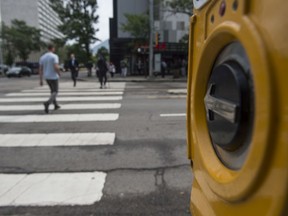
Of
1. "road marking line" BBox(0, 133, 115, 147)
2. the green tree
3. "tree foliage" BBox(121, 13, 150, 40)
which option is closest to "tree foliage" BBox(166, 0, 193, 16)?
"tree foliage" BBox(121, 13, 150, 40)

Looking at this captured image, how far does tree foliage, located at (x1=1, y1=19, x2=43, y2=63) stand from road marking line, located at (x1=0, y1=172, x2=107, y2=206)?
2880 inches

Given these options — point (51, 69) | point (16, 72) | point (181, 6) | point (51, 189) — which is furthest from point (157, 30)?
point (51, 189)

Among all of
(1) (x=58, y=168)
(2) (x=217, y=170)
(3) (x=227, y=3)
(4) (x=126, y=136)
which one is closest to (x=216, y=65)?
(3) (x=227, y=3)

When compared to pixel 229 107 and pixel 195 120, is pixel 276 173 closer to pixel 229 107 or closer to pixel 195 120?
pixel 229 107

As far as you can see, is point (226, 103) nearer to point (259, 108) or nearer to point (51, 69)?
point (259, 108)

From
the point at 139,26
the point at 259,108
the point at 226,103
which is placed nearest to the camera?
the point at 259,108

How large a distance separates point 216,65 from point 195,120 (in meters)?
0.41

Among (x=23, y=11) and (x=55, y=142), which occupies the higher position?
(x=23, y=11)

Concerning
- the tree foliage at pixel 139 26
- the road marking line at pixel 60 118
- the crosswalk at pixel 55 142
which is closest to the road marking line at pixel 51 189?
the crosswalk at pixel 55 142

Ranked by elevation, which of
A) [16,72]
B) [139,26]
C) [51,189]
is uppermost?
[139,26]

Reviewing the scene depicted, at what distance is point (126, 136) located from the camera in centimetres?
721

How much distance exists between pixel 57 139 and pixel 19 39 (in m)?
71.7

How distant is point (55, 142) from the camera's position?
269 inches

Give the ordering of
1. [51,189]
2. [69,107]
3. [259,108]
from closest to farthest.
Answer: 1. [259,108]
2. [51,189]
3. [69,107]
